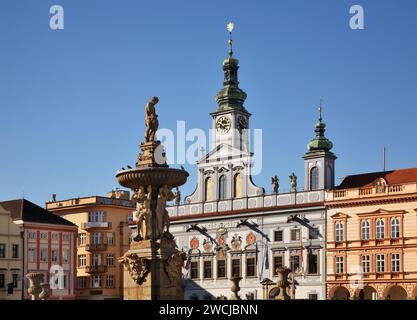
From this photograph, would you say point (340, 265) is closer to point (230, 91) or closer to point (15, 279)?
point (230, 91)

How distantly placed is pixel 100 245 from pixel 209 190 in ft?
42.4

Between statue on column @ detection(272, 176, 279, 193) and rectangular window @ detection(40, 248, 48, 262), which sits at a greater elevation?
statue on column @ detection(272, 176, 279, 193)

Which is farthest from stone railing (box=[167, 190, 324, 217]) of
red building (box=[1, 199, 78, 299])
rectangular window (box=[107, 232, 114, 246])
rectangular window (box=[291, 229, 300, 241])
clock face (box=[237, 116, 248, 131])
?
red building (box=[1, 199, 78, 299])

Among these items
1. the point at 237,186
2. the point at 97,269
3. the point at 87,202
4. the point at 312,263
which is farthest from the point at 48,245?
the point at 312,263

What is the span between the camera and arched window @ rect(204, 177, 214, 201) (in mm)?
61906

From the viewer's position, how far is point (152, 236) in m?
27.1

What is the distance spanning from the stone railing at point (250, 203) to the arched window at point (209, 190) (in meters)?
0.47

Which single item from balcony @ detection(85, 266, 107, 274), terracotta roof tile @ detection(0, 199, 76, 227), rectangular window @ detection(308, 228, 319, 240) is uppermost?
terracotta roof tile @ detection(0, 199, 76, 227)

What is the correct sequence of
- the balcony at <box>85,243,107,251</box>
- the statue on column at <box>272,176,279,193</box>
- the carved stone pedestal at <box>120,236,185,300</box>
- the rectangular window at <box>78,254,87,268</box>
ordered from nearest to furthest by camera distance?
the carved stone pedestal at <box>120,236,185,300</box> → the statue on column at <box>272,176,279,193</box> → the balcony at <box>85,243,107,251</box> → the rectangular window at <box>78,254,87,268</box>

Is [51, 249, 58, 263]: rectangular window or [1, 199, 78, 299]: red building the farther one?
[51, 249, 58, 263]: rectangular window

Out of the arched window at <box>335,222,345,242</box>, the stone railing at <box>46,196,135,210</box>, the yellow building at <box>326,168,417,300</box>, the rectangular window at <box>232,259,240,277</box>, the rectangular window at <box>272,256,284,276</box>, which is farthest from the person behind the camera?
the stone railing at <box>46,196,135,210</box>

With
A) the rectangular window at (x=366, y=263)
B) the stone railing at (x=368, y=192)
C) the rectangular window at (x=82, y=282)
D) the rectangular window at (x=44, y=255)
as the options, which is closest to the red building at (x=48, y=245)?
the rectangular window at (x=44, y=255)

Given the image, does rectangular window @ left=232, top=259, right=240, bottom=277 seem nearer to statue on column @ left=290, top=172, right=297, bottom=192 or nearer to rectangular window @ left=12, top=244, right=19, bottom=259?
statue on column @ left=290, top=172, right=297, bottom=192
